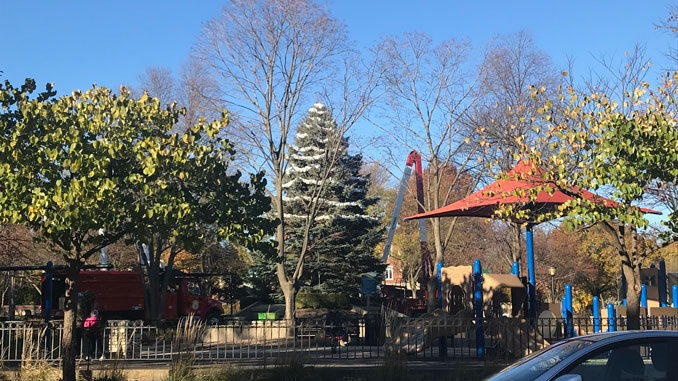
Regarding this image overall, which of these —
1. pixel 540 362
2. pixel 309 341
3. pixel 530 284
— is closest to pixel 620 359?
pixel 540 362

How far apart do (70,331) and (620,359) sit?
9.98 meters

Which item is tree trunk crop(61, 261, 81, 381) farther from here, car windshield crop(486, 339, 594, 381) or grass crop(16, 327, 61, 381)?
car windshield crop(486, 339, 594, 381)

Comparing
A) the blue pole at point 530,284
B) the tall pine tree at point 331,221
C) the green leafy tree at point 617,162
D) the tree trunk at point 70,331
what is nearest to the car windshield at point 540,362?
the green leafy tree at point 617,162

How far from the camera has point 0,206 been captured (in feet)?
39.0

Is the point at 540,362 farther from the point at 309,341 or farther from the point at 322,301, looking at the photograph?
the point at 322,301

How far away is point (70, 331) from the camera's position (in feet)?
41.5

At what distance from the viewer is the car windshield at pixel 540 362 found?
5.96 meters

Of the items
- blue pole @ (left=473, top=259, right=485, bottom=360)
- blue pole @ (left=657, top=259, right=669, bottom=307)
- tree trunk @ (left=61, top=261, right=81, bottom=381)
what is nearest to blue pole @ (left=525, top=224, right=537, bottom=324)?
blue pole @ (left=473, top=259, right=485, bottom=360)

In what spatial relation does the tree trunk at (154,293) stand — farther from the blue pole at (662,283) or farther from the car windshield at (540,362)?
the car windshield at (540,362)

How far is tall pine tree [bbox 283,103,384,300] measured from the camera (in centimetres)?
3894

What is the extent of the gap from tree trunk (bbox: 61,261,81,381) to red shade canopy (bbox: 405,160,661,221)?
791 centimetres

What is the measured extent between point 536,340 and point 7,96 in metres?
12.2

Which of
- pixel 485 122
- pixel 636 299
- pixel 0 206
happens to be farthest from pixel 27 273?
pixel 636 299

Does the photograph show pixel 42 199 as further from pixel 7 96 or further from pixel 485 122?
pixel 485 122
